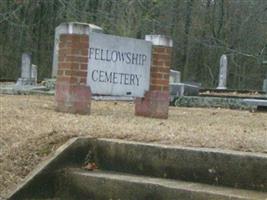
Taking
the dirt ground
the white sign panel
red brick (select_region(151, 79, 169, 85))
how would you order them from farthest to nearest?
1. red brick (select_region(151, 79, 169, 85))
2. the white sign panel
3. the dirt ground

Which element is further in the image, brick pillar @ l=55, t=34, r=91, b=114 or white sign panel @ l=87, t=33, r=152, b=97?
white sign panel @ l=87, t=33, r=152, b=97

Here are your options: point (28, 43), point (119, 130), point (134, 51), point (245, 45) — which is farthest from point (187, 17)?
point (119, 130)

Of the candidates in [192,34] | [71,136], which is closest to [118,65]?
[71,136]

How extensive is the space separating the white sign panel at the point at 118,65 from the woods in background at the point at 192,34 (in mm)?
24372

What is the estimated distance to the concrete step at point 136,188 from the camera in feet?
15.5

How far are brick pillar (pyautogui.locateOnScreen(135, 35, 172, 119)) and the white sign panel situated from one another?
9 cm

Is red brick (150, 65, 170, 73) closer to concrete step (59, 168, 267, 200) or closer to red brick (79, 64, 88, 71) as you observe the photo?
red brick (79, 64, 88, 71)

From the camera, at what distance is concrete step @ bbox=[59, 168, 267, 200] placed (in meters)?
4.73

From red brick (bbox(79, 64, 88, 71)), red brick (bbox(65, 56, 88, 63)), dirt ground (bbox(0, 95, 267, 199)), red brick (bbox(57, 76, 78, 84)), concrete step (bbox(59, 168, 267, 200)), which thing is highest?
red brick (bbox(65, 56, 88, 63))

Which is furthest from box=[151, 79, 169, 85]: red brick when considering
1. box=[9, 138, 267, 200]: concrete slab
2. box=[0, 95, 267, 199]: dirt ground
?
box=[9, 138, 267, 200]: concrete slab

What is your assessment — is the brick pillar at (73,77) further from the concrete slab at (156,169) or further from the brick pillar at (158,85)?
the concrete slab at (156,169)

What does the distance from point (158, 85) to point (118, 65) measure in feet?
2.07

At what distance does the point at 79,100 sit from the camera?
8180 millimetres

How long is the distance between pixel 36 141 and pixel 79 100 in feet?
7.37
